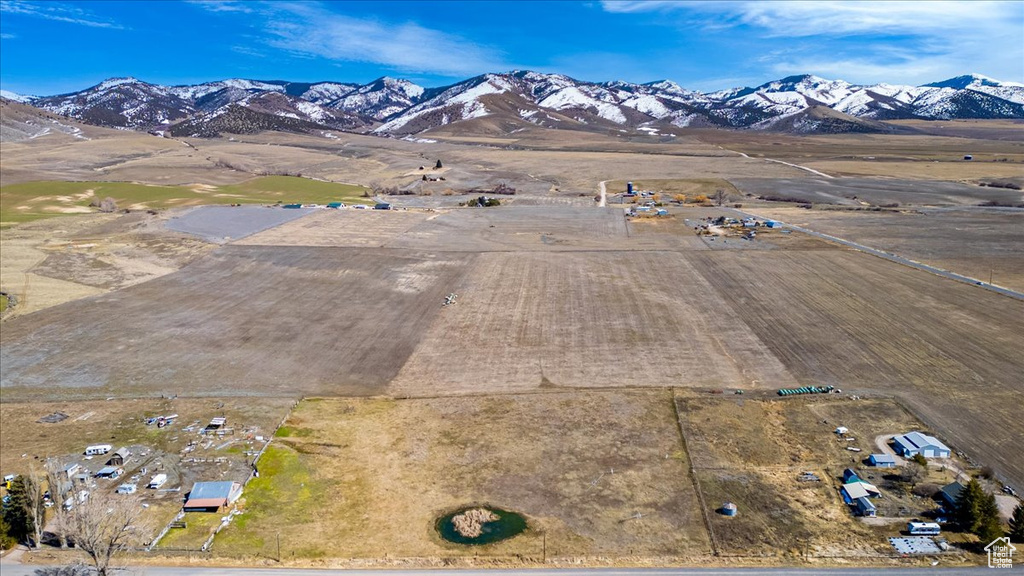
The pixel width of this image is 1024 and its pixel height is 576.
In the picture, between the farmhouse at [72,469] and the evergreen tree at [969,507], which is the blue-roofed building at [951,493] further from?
the farmhouse at [72,469]

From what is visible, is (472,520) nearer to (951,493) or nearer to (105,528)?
(105,528)

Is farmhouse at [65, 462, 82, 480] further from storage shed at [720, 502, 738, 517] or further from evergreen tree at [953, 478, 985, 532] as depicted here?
evergreen tree at [953, 478, 985, 532]

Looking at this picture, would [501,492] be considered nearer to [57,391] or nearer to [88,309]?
[57,391]

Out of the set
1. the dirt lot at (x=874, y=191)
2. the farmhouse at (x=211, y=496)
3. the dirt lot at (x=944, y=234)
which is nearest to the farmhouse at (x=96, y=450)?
the farmhouse at (x=211, y=496)

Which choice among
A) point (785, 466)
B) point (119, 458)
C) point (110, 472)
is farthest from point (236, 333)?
point (785, 466)

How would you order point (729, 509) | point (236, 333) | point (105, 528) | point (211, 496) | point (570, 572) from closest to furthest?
point (570, 572)
point (105, 528)
point (729, 509)
point (211, 496)
point (236, 333)

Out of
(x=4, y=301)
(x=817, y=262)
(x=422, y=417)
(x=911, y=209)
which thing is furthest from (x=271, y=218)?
(x=911, y=209)

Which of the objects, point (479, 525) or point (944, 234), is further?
point (944, 234)
